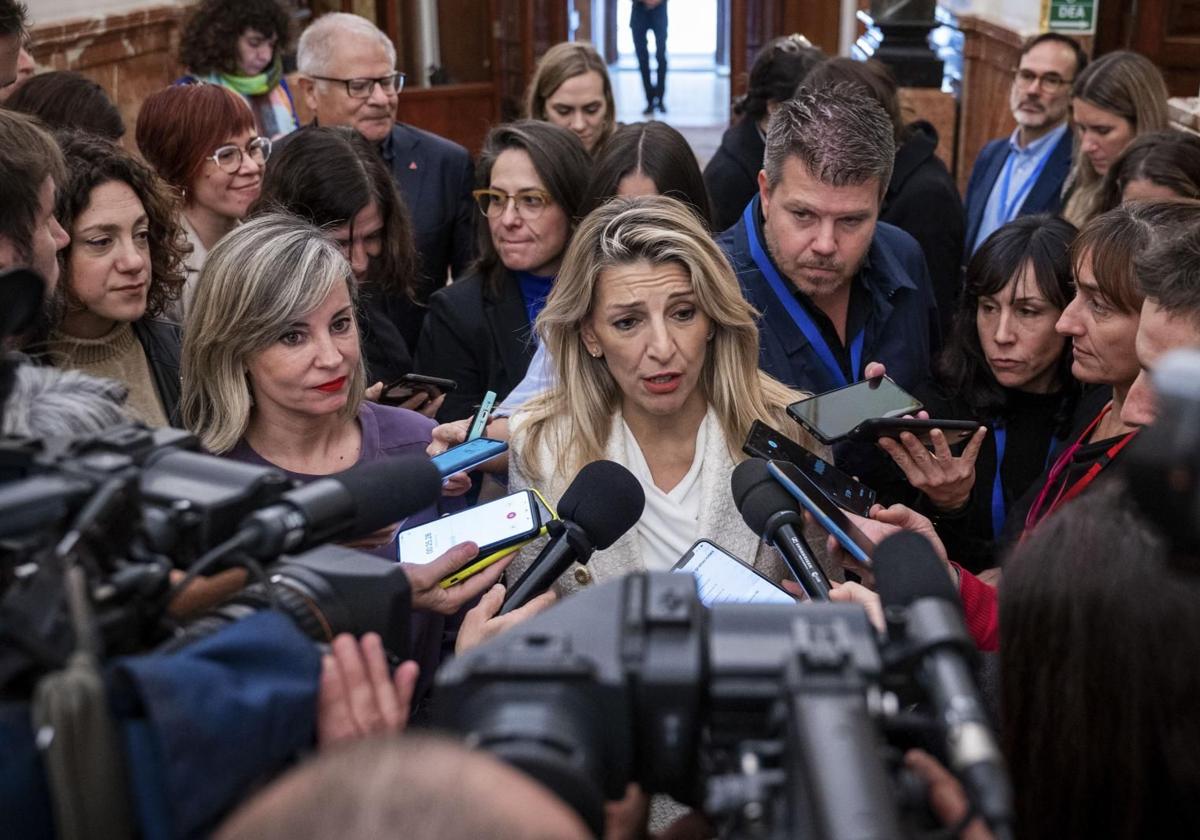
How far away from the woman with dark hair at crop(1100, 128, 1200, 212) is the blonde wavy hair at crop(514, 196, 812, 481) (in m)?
1.39


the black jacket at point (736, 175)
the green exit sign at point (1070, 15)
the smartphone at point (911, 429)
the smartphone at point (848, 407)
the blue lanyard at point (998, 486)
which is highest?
the green exit sign at point (1070, 15)

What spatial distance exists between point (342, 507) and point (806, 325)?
1.81m

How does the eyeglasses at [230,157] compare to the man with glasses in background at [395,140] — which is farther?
the man with glasses in background at [395,140]

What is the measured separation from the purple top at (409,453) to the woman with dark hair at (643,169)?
97 cm

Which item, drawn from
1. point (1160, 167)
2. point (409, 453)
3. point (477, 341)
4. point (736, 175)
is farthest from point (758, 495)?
point (736, 175)

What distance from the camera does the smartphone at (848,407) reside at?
2.33 metres

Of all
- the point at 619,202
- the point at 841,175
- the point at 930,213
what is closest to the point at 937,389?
the point at 841,175

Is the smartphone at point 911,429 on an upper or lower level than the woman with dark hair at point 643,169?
lower

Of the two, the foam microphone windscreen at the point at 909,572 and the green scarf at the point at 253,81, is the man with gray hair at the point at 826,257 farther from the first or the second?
the green scarf at the point at 253,81

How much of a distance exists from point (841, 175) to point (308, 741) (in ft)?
6.76

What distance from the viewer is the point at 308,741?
46.6 inches

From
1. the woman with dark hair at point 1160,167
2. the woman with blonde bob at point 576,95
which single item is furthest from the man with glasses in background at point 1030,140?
the woman with blonde bob at point 576,95

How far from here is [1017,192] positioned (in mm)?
4703

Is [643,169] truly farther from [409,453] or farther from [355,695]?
[355,695]
